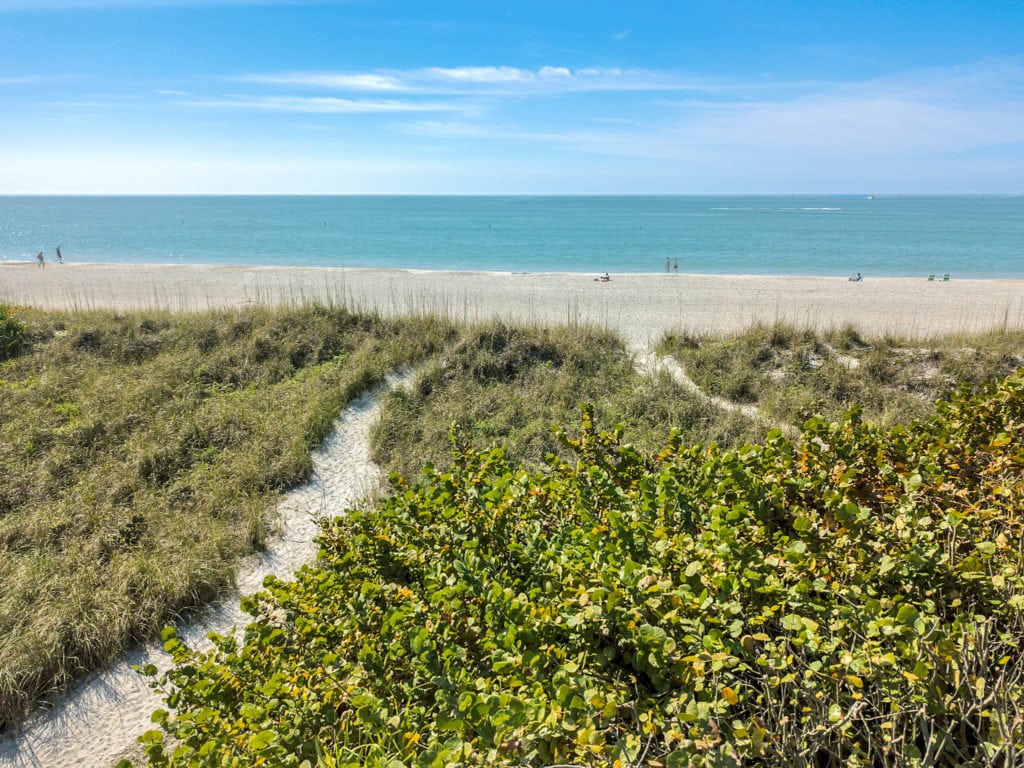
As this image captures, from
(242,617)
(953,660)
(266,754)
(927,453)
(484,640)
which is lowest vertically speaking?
(242,617)

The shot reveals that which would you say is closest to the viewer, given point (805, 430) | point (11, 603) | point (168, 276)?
point (805, 430)

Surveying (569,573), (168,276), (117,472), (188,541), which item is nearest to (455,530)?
(569,573)

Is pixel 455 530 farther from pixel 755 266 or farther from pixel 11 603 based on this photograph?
pixel 755 266

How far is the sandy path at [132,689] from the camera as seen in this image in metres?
4.36

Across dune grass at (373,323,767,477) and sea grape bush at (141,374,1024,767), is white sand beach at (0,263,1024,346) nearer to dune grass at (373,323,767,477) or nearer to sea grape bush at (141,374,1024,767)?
dune grass at (373,323,767,477)

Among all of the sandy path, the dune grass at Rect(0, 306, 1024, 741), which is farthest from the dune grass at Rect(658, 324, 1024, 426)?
the sandy path

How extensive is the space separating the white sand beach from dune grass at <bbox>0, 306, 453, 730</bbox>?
3.11 m

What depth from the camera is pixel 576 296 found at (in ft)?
71.5

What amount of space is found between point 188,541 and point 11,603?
57.7 inches

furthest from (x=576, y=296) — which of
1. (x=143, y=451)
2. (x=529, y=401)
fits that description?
(x=143, y=451)

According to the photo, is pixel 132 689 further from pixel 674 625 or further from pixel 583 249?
pixel 583 249

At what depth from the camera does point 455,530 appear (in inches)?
116

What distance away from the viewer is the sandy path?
436 cm

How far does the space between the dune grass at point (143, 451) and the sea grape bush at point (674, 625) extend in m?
3.37
